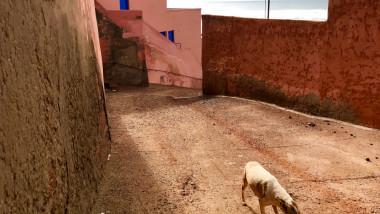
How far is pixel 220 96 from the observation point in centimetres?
896

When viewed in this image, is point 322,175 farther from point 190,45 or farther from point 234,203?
point 190,45

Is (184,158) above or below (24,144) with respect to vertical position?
below

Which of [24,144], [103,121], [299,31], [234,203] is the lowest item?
[234,203]

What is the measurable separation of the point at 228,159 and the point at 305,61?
3045mm

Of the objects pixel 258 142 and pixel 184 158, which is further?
pixel 258 142

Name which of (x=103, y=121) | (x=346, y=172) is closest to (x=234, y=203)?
(x=346, y=172)

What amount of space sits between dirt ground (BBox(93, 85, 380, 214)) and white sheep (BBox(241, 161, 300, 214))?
1.45 ft

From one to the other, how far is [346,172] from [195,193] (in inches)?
82.2

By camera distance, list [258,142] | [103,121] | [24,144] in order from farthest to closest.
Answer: [258,142]
[103,121]
[24,144]

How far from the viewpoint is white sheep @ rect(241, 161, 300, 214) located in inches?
118

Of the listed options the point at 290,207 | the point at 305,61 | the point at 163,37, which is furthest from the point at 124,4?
the point at 290,207

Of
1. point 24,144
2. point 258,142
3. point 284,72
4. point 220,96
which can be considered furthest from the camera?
point 220,96

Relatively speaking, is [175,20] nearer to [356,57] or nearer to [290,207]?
[356,57]

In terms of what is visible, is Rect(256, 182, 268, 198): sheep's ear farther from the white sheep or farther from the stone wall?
the stone wall
